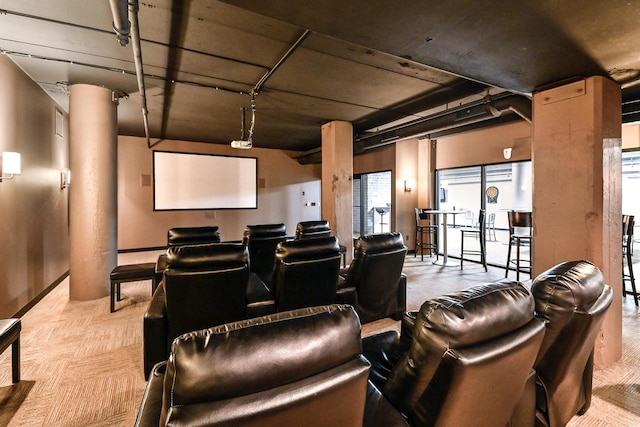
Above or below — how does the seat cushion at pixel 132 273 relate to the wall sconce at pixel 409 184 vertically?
below

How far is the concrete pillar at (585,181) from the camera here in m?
2.27

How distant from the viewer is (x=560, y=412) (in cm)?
147

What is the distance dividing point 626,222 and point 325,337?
4.62 metres

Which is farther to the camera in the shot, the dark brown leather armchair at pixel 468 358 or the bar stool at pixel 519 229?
the bar stool at pixel 519 229

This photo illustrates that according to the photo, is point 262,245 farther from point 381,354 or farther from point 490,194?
point 490,194

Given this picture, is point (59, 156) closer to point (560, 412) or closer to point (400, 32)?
point (400, 32)

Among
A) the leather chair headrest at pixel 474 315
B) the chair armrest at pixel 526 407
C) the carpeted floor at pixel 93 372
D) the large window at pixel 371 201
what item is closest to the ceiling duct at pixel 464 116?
the large window at pixel 371 201

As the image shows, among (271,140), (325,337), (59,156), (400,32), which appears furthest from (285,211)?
(325,337)

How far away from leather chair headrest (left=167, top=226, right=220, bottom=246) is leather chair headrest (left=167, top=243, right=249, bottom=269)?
1810 millimetres

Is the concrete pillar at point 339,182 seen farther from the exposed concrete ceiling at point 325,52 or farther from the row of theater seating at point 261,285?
the row of theater seating at point 261,285

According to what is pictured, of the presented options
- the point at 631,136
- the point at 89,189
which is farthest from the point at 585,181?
the point at 89,189

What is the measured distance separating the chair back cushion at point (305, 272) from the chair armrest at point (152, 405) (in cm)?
112

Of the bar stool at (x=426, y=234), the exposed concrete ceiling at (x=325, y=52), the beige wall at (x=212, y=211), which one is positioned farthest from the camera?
the beige wall at (x=212, y=211)

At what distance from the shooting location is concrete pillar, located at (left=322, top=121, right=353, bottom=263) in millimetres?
5539
